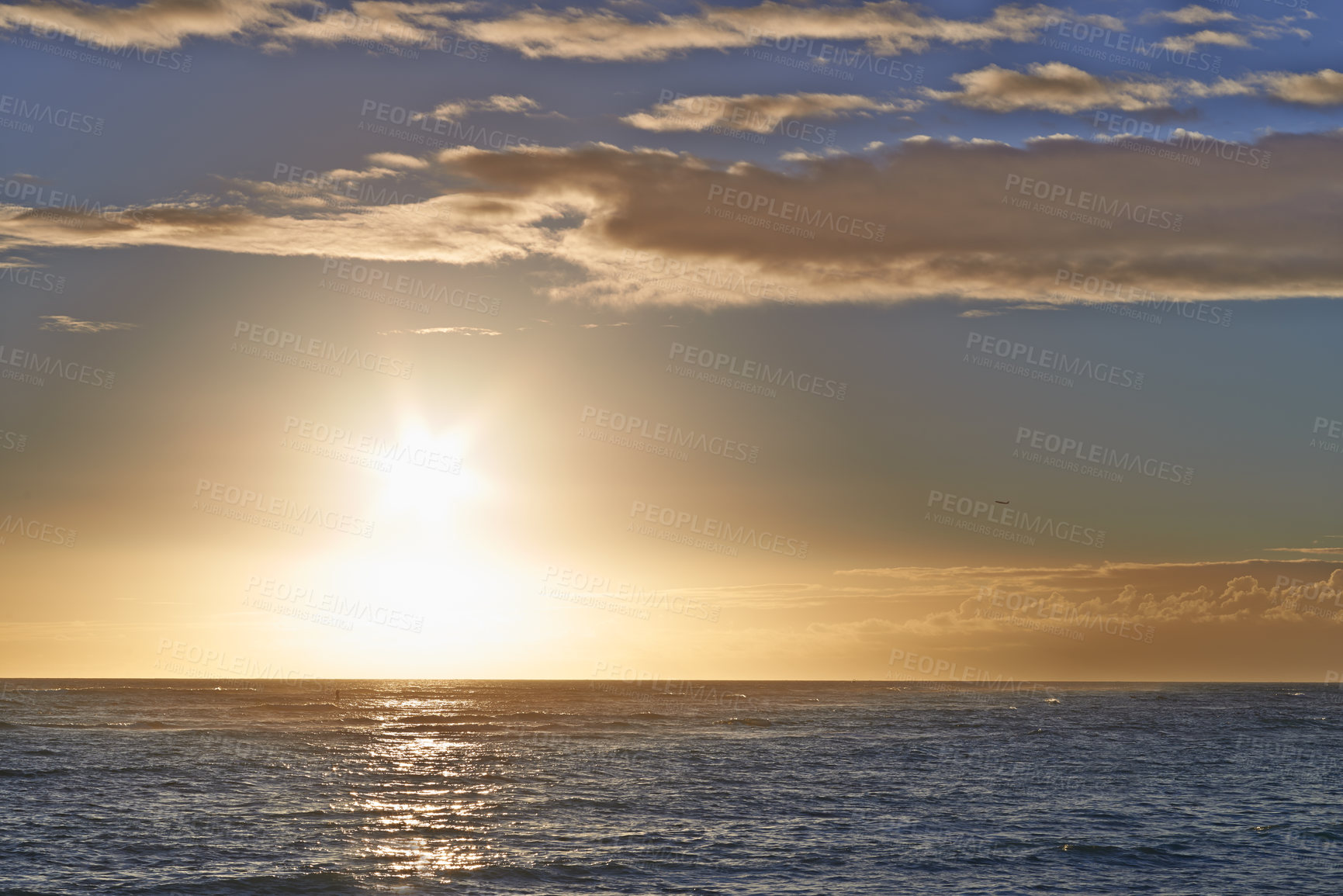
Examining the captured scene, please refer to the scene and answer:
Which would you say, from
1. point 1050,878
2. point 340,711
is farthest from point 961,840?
point 340,711

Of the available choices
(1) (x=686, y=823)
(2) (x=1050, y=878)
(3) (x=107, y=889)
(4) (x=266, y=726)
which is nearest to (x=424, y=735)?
(4) (x=266, y=726)

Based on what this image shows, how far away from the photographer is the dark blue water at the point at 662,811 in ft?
113

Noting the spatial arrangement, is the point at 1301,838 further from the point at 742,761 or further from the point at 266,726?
the point at 266,726

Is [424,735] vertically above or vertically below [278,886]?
below

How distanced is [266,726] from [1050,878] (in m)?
88.9

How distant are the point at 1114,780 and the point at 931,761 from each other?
1366 centimetres

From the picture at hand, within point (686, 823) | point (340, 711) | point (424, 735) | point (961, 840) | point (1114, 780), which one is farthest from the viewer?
point (340, 711)

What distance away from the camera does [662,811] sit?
47906 mm

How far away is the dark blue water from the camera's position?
113 ft

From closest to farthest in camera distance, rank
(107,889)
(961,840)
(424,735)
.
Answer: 1. (107,889)
2. (961,840)
3. (424,735)

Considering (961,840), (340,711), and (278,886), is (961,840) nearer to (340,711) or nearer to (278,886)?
(278,886)

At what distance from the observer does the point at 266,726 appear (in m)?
99.9

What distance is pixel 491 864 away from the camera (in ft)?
118

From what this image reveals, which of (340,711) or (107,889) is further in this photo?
(340,711)
